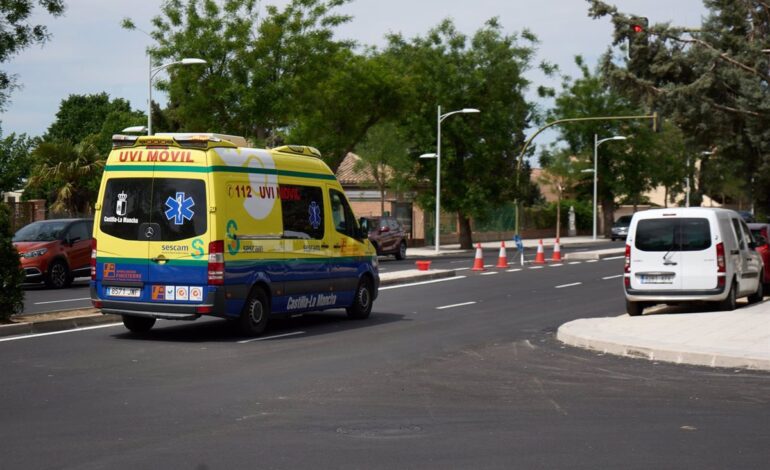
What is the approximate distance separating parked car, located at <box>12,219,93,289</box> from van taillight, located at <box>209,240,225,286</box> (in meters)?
13.7

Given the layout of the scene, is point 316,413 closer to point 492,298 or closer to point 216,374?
point 216,374

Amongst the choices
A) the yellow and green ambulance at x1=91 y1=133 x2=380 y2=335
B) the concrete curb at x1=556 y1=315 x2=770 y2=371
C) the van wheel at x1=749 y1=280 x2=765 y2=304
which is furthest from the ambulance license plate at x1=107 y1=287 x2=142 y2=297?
the van wheel at x1=749 y1=280 x2=765 y2=304

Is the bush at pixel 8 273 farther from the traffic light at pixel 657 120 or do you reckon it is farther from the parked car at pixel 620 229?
the parked car at pixel 620 229

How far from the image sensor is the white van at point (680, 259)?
1884 centimetres

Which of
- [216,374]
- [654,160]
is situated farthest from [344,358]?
[654,160]

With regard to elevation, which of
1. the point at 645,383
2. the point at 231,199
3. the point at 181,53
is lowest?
the point at 645,383

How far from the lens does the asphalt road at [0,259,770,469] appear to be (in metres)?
7.78

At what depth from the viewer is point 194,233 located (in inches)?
590

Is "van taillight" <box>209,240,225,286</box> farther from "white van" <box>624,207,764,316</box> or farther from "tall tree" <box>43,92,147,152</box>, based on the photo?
"tall tree" <box>43,92,147,152</box>

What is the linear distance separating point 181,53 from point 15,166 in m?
8.75

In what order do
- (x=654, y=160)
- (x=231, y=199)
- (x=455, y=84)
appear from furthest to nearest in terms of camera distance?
(x=654, y=160) < (x=455, y=84) < (x=231, y=199)

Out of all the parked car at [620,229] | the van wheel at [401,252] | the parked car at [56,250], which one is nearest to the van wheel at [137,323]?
the parked car at [56,250]

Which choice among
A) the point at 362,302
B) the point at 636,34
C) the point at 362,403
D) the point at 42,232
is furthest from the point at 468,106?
the point at 362,403

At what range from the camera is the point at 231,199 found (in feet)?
49.9
